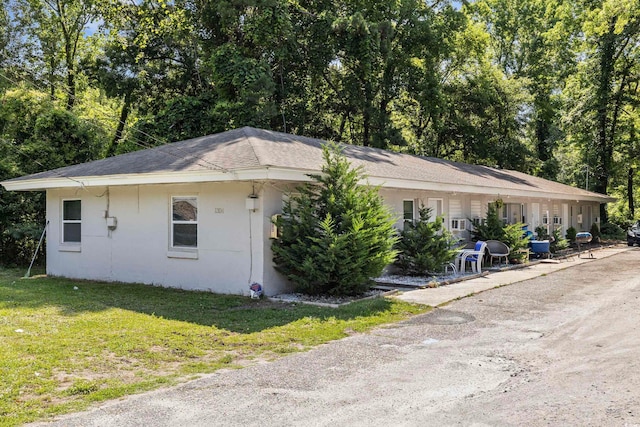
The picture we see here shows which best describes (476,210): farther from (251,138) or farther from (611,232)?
(611,232)

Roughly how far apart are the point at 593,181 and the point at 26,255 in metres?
33.2

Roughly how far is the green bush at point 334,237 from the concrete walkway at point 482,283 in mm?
1100

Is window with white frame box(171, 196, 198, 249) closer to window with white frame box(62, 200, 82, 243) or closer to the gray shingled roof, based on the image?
the gray shingled roof

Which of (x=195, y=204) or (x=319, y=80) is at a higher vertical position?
(x=319, y=80)

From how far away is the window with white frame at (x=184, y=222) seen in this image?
1152 cm

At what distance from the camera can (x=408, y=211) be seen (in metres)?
14.7

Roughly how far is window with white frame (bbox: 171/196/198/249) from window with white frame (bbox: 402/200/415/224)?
5.77m

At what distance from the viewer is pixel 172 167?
36.6 ft

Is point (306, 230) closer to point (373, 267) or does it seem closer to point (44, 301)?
point (373, 267)

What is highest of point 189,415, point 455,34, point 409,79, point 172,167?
point 455,34

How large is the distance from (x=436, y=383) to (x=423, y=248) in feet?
26.8

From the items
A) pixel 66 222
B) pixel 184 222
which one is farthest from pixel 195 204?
pixel 66 222

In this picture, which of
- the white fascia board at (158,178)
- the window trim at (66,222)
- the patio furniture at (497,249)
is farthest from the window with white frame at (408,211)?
the window trim at (66,222)

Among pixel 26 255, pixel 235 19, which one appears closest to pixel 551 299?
pixel 26 255
